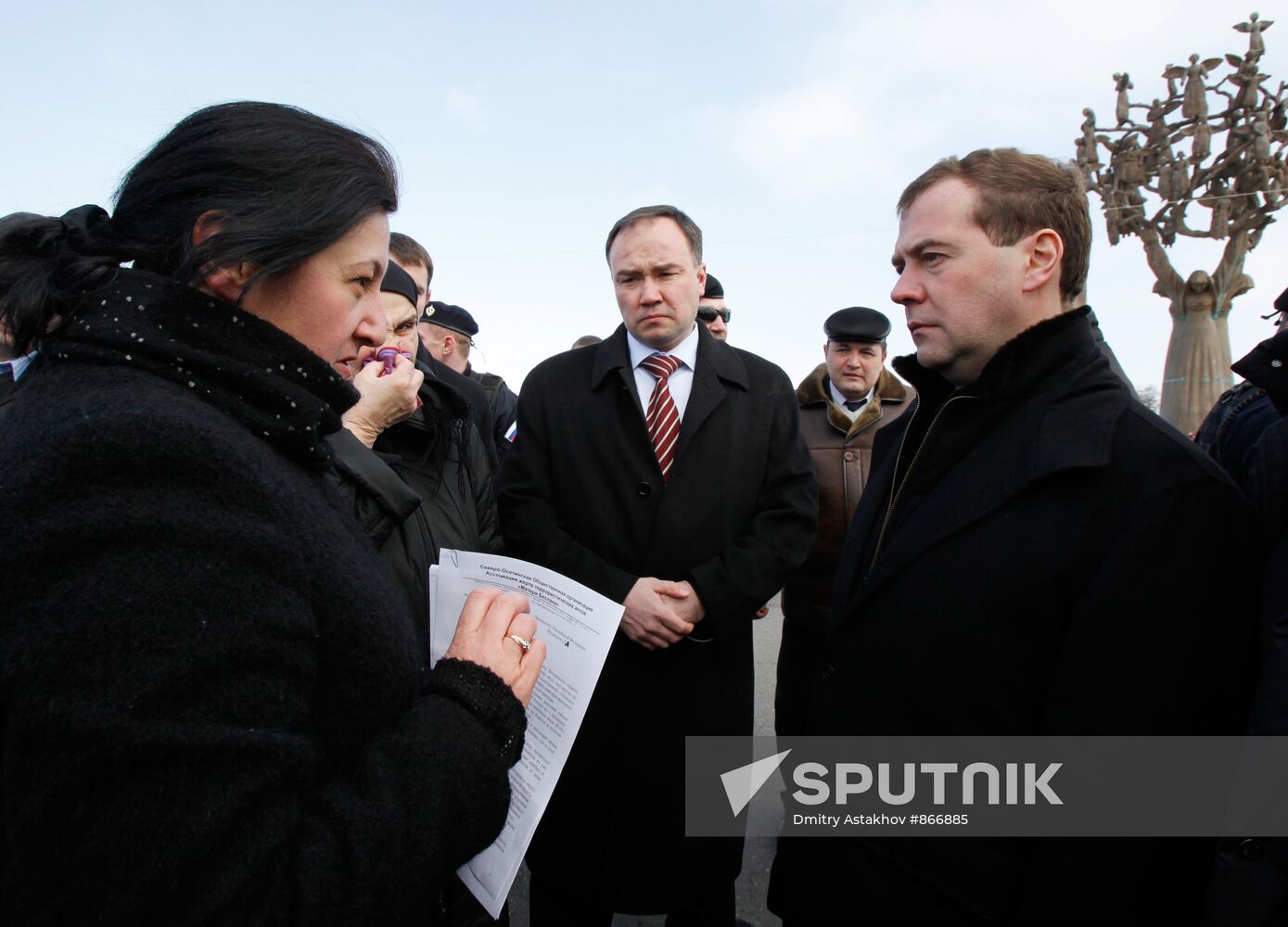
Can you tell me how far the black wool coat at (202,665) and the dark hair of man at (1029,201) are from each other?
1.40 meters

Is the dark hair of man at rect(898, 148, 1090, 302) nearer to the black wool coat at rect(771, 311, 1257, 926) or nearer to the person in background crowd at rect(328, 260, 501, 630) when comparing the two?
the black wool coat at rect(771, 311, 1257, 926)

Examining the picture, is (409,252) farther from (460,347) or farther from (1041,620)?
(1041,620)

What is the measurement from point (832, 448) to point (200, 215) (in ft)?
9.85

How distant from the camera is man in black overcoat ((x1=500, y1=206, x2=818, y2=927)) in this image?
7.60 feet

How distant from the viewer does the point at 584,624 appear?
1.39m

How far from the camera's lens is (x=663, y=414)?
8.44ft

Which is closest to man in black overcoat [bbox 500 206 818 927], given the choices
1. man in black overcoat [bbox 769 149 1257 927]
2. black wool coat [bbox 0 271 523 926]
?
man in black overcoat [bbox 769 149 1257 927]

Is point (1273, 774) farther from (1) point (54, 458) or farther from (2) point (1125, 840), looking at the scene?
(1) point (54, 458)

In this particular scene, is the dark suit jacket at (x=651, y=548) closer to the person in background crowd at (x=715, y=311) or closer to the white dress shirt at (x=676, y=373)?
the white dress shirt at (x=676, y=373)

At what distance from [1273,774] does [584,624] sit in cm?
Result: 111

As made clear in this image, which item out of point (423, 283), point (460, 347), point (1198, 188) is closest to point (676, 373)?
point (423, 283)

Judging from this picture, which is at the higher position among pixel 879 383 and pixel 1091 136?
pixel 1091 136

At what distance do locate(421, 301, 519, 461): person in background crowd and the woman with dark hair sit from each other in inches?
150

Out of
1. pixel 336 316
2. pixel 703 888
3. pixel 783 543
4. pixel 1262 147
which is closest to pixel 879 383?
pixel 783 543
